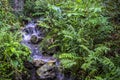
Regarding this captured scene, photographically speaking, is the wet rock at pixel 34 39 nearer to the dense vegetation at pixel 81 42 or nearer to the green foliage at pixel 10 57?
the dense vegetation at pixel 81 42

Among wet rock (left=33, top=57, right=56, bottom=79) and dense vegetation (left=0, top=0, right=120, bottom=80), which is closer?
dense vegetation (left=0, top=0, right=120, bottom=80)

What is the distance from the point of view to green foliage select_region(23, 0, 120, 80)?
762cm

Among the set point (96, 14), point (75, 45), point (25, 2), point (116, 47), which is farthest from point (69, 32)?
point (25, 2)

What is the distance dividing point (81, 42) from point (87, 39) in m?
0.37

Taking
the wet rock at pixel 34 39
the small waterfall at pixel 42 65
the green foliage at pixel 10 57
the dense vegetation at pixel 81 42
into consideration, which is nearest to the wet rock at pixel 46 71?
the small waterfall at pixel 42 65

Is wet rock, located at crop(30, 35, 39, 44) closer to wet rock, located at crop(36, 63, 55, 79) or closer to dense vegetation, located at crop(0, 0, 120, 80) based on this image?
dense vegetation, located at crop(0, 0, 120, 80)

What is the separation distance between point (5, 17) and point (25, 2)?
3106 mm

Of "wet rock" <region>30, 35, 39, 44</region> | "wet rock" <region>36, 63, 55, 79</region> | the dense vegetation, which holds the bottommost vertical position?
"wet rock" <region>36, 63, 55, 79</region>

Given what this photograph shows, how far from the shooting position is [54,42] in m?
9.63

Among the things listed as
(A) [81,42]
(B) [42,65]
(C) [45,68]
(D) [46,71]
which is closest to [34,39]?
(B) [42,65]

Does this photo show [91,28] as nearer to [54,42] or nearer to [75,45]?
[75,45]

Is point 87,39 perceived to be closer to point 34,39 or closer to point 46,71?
point 46,71

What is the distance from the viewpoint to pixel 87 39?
8.75 meters

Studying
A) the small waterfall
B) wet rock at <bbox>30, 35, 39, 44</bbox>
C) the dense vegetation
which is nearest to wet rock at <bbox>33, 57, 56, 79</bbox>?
the small waterfall
